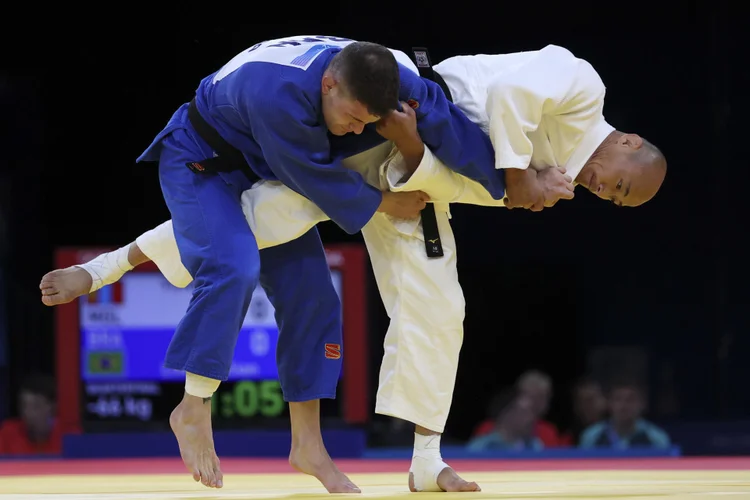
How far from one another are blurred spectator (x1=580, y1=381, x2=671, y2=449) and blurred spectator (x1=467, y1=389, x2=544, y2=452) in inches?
10.4

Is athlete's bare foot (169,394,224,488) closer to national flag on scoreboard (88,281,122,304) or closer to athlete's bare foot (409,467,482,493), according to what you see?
athlete's bare foot (409,467,482,493)

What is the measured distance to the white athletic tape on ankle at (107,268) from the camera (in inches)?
93.7

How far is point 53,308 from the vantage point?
5395 millimetres

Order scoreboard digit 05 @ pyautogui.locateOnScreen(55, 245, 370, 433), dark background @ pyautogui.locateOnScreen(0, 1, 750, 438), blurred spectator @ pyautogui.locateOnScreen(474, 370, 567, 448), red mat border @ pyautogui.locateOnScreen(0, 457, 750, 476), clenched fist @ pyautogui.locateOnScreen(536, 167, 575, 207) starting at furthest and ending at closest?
1. dark background @ pyautogui.locateOnScreen(0, 1, 750, 438)
2. blurred spectator @ pyautogui.locateOnScreen(474, 370, 567, 448)
3. scoreboard digit 05 @ pyautogui.locateOnScreen(55, 245, 370, 433)
4. red mat border @ pyautogui.locateOnScreen(0, 457, 750, 476)
5. clenched fist @ pyautogui.locateOnScreen(536, 167, 575, 207)

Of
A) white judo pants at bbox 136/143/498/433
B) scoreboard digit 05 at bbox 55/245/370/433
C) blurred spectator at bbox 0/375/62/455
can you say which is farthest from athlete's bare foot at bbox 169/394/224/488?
blurred spectator at bbox 0/375/62/455

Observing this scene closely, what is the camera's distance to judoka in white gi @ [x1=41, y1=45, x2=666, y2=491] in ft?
7.22

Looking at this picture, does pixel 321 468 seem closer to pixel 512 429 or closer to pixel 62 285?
pixel 62 285

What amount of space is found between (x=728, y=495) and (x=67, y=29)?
4586 millimetres

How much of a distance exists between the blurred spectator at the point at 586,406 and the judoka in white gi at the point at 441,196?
2942mm

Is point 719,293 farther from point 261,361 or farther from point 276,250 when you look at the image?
point 276,250

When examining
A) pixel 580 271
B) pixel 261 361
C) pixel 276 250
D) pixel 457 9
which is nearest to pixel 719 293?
pixel 580 271

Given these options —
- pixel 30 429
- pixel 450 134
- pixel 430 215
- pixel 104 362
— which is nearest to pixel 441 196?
pixel 430 215

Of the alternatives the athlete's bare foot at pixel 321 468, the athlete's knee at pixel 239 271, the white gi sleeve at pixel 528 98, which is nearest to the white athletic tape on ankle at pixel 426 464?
the athlete's bare foot at pixel 321 468

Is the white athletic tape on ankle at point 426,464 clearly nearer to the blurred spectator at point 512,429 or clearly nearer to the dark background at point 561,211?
the blurred spectator at point 512,429
